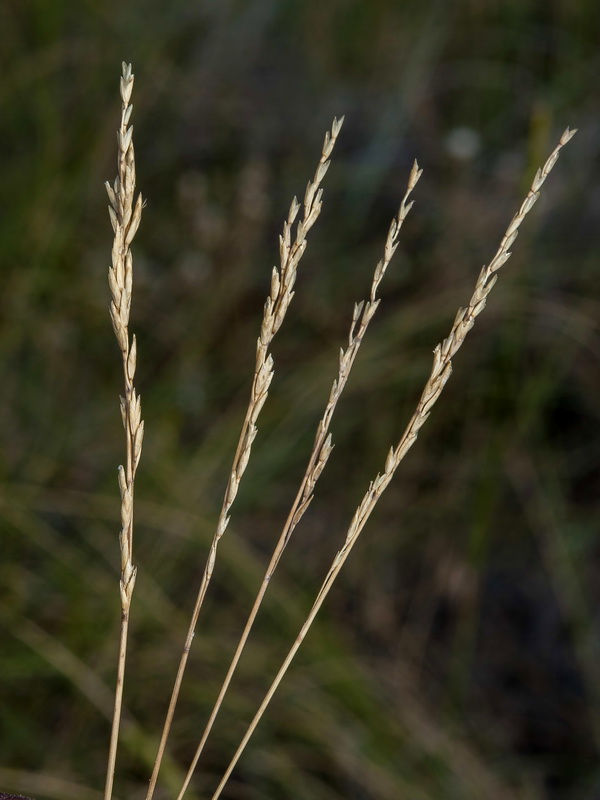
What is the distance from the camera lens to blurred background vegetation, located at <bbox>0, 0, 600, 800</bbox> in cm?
168

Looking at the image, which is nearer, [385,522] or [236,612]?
[236,612]

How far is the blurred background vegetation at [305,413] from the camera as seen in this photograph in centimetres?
168

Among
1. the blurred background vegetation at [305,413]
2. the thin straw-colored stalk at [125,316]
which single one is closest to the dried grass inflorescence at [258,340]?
the thin straw-colored stalk at [125,316]

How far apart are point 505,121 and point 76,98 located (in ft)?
3.94

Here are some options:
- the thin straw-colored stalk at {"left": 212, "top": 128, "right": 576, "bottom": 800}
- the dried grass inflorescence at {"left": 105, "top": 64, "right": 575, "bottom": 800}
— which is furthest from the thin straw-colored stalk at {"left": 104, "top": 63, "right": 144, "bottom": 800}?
the thin straw-colored stalk at {"left": 212, "top": 128, "right": 576, "bottom": 800}

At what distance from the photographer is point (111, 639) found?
1.66 metres

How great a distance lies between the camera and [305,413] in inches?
78.7

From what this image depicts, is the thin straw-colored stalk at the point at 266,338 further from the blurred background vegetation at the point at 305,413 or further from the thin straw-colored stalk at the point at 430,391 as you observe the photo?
the blurred background vegetation at the point at 305,413

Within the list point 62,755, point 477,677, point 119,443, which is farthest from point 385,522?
point 62,755

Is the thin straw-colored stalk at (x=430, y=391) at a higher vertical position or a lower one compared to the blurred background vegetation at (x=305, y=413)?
lower

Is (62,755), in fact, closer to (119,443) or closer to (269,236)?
(119,443)

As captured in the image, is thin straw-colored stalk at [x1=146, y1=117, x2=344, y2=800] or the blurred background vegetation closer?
thin straw-colored stalk at [x1=146, y1=117, x2=344, y2=800]

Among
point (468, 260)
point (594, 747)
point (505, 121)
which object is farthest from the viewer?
point (505, 121)

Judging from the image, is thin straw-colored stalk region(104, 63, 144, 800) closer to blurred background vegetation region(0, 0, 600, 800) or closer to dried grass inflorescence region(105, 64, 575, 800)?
dried grass inflorescence region(105, 64, 575, 800)
